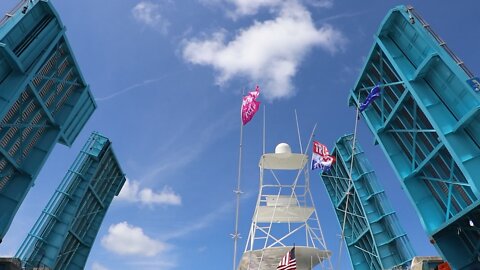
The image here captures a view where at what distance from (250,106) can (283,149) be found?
12.7 feet

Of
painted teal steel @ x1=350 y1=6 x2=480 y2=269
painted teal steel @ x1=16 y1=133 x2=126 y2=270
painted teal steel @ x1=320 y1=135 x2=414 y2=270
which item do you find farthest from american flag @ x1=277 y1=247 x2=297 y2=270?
painted teal steel @ x1=16 y1=133 x2=126 y2=270

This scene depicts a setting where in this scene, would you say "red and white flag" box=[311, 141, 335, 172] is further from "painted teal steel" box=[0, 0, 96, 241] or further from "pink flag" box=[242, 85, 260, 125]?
"painted teal steel" box=[0, 0, 96, 241]

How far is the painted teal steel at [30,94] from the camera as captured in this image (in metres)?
13.1

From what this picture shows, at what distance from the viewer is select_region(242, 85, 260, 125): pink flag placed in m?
24.0

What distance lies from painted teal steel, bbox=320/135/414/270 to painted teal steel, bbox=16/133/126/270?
1370 centimetres

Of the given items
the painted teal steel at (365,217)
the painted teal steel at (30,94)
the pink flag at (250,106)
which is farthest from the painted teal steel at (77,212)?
the painted teal steel at (365,217)

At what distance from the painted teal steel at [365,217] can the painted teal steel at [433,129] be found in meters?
4.12

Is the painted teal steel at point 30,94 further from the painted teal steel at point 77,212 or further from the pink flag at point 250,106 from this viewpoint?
the pink flag at point 250,106

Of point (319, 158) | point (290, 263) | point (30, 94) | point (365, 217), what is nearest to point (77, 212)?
point (30, 94)

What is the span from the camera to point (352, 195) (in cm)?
2466

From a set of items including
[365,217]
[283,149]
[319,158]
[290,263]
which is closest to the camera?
[290,263]

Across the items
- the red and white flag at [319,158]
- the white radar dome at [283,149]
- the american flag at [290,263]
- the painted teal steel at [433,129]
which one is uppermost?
the white radar dome at [283,149]

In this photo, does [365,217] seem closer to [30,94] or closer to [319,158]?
[319,158]

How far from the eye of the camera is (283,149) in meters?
26.2
